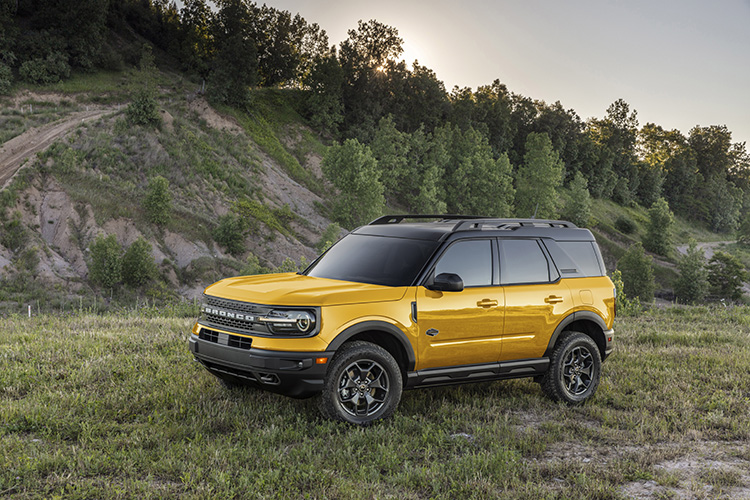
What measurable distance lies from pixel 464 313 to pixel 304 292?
5.59 feet

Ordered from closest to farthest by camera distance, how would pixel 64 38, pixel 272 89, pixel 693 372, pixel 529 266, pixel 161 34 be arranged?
pixel 529 266 < pixel 693 372 < pixel 64 38 < pixel 272 89 < pixel 161 34

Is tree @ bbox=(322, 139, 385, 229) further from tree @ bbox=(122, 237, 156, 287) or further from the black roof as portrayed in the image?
the black roof

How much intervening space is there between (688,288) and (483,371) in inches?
2768

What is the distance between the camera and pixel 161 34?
8875 cm

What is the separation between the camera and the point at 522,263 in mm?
7090

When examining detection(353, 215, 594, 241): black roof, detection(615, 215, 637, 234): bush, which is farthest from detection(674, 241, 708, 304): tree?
detection(353, 215, 594, 241): black roof

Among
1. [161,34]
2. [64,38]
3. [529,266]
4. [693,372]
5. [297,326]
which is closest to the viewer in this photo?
[297,326]

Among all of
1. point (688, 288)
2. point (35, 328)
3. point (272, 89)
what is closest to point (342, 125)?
point (272, 89)

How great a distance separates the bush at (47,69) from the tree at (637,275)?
6093cm

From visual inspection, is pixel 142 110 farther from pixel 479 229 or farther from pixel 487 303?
pixel 487 303

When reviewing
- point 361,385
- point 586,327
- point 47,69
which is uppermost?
point 47,69

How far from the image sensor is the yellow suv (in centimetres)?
567

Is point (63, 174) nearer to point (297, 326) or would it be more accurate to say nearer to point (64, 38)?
point (64, 38)

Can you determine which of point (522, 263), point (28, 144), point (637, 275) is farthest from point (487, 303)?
point (637, 275)
